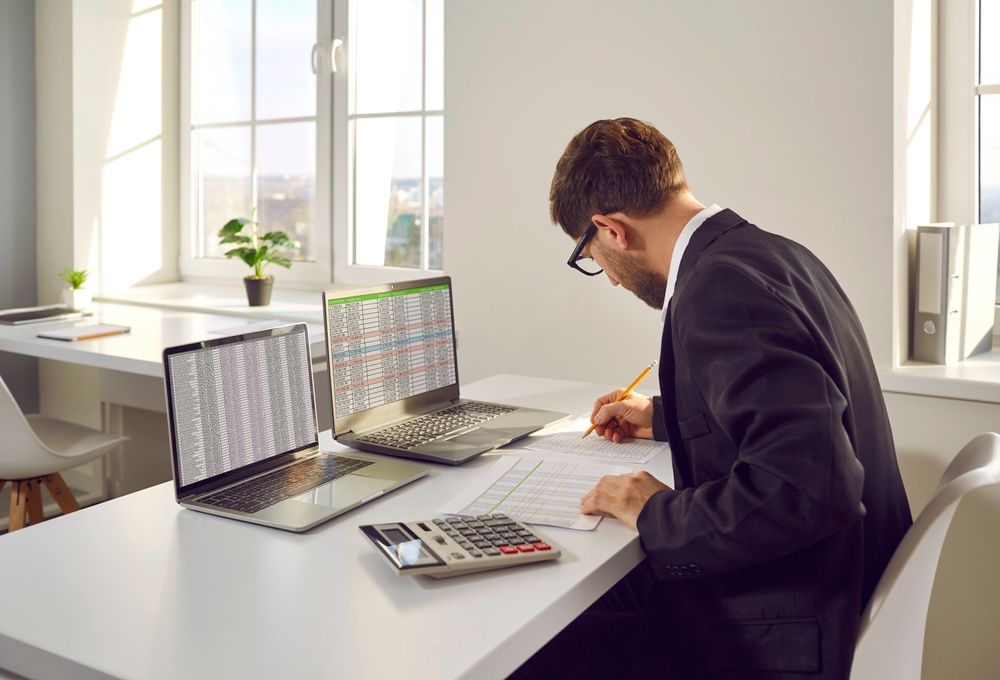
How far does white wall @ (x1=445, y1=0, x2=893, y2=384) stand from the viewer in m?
2.26

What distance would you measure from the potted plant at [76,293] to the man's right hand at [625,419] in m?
2.41

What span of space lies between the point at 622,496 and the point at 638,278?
0.39 metres

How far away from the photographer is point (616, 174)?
1532 mm

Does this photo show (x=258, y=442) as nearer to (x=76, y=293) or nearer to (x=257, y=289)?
(x=257, y=289)

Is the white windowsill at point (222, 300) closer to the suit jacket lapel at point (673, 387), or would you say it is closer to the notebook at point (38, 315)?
the notebook at point (38, 315)

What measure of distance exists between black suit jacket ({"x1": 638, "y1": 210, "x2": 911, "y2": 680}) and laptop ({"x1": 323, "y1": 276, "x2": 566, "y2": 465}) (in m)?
0.49

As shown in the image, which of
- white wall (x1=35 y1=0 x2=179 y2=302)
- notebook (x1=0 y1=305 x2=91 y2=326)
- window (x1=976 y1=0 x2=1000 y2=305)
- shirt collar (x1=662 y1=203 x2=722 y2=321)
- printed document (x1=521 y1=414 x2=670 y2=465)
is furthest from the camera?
white wall (x1=35 y1=0 x2=179 y2=302)

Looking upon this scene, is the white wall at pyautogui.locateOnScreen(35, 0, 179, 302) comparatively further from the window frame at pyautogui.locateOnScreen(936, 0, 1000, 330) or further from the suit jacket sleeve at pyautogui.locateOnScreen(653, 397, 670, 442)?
the window frame at pyautogui.locateOnScreen(936, 0, 1000, 330)

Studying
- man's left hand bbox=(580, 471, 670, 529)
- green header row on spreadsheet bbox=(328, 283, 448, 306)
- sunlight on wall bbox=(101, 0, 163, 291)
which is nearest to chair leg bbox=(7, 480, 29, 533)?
sunlight on wall bbox=(101, 0, 163, 291)

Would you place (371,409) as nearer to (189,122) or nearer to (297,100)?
(297,100)

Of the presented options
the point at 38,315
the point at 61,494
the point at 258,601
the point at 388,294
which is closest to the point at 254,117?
the point at 38,315

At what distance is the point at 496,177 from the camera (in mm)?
2865

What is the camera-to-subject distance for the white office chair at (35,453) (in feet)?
8.64

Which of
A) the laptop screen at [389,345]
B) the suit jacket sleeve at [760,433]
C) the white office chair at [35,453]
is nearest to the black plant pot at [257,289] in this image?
the white office chair at [35,453]
